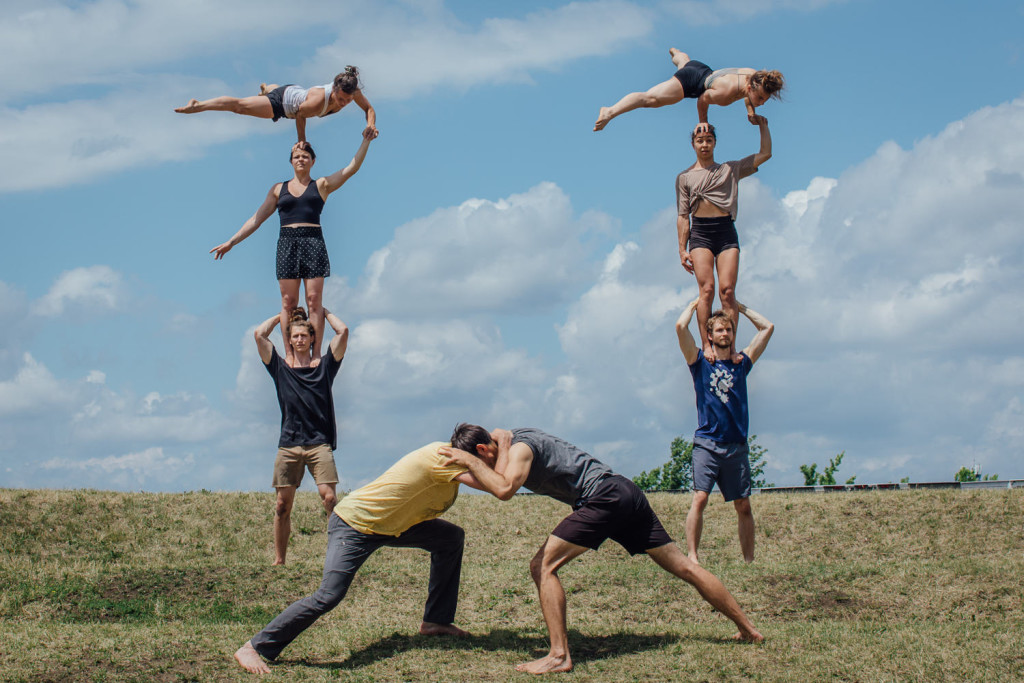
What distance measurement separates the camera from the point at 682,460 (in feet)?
140

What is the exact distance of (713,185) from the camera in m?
11.1

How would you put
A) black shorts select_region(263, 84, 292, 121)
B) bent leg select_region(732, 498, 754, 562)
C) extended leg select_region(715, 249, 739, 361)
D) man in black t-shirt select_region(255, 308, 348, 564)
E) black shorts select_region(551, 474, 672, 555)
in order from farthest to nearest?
black shorts select_region(263, 84, 292, 121) < man in black t-shirt select_region(255, 308, 348, 564) < extended leg select_region(715, 249, 739, 361) < bent leg select_region(732, 498, 754, 562) < black shorts select_region(551, 474, 672, 555)

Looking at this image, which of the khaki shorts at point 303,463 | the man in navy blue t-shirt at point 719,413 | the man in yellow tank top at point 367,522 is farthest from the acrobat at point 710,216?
the khaki shorts at point 303,463

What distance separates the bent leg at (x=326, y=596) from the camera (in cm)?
800

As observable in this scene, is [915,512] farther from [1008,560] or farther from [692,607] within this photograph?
[692,607]

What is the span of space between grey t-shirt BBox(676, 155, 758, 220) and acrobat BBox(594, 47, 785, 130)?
61 cm

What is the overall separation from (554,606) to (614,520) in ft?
2.82

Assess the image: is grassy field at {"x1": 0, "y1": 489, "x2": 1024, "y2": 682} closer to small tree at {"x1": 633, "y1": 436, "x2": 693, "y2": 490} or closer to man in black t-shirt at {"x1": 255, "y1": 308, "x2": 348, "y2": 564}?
man in black t-shirt at {"x1": 255, "y1": 308, "x2": 348, "y2": 564}

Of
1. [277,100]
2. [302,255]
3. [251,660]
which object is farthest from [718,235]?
[251,660]

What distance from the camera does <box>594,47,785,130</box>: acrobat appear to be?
36.7 feet

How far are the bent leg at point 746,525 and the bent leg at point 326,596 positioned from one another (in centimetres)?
451

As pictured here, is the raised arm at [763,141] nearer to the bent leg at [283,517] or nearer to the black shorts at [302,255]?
the black shorts at [302,255]

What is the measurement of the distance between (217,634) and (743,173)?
7.78 m

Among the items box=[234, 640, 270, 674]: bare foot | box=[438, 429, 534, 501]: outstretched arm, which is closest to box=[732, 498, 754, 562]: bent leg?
box=[438, 429, 534, 501]: outstretched arm
